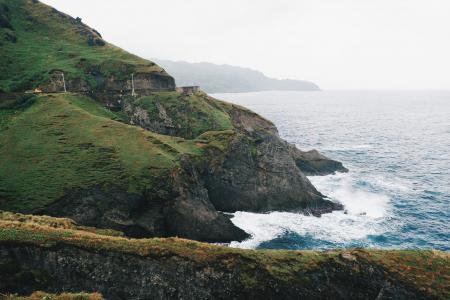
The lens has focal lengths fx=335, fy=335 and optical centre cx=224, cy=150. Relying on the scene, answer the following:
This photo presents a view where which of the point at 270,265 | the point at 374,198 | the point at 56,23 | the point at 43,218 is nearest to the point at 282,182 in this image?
the point at 374,198

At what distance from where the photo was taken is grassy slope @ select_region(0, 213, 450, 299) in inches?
1037

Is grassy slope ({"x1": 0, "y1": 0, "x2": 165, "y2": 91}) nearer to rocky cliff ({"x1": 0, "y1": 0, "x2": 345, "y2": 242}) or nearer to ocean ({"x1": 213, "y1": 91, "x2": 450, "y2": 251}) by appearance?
rocky cliff ({"x1": 0, "y1": 0, "x2": 345, "y2": 242})

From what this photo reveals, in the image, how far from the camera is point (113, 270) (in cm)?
2617

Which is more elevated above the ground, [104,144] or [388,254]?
[104,144]

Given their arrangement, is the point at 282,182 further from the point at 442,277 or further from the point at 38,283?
the point at 38,283

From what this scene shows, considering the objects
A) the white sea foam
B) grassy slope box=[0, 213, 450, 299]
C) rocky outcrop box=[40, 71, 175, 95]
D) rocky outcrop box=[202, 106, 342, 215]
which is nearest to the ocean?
the white sea foam

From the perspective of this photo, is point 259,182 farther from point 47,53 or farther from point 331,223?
point 47,53

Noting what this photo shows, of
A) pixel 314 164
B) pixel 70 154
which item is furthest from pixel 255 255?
pixel 314 164

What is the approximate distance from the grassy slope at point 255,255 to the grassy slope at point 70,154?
1440cm

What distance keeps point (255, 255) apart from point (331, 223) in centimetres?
3166

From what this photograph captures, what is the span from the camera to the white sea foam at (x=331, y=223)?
51.0 meters

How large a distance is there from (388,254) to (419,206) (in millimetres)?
40196

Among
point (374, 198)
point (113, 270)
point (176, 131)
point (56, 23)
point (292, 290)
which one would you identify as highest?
point (56, 23)

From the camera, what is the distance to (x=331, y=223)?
185ft
